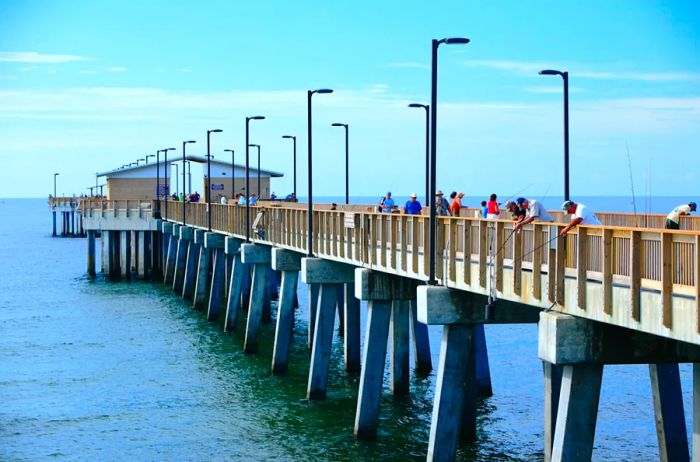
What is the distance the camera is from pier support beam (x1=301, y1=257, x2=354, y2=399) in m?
28.6

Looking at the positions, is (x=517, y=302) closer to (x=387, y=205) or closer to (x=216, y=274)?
(x=387, y=205)

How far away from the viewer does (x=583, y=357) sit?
Result: 50.7 feet

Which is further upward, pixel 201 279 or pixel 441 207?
pixel 441 207

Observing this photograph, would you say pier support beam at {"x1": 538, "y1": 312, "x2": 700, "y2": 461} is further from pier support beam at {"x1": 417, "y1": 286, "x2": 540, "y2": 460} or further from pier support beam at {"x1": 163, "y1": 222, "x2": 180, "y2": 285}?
pier support beam at {"x1": 163, "y1": 222, "x2": 180, "y2": 285}

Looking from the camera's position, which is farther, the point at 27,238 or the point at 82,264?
the point at 27,238

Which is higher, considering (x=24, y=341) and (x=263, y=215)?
(x=263, y=215)

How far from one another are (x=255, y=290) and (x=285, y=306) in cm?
553

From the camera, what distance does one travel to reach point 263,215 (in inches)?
1531

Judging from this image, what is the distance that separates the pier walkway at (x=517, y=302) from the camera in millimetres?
14305

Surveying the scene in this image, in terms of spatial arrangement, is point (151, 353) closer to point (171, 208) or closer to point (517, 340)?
point (517, 340)

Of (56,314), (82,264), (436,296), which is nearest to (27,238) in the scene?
(82,264)

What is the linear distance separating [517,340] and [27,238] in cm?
10970

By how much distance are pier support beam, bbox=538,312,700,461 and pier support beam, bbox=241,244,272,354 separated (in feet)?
73.3

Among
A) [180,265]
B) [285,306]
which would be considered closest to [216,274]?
[180,265]
